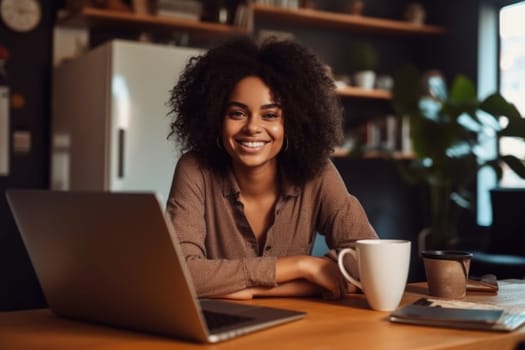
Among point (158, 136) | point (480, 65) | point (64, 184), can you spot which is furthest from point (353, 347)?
point (480, 65)

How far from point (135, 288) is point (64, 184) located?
107 inches

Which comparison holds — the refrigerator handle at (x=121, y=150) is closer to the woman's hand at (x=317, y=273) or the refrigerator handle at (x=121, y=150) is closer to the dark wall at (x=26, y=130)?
the dark wall at (x=26, y=130)

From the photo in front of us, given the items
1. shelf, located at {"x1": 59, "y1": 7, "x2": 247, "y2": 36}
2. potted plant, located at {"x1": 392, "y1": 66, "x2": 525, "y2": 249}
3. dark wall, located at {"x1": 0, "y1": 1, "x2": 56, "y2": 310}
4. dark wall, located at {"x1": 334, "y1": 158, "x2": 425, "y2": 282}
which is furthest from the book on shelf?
dark wall, located at {"x1": 334, "y1": 158, "x2": 425, "y2": 282}

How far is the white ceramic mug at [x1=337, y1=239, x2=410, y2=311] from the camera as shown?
1.12 m

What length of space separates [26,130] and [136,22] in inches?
32.5

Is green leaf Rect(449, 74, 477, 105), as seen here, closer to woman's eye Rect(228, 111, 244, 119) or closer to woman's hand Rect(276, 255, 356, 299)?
woman's eye Rect(228, 111, 244, 119)

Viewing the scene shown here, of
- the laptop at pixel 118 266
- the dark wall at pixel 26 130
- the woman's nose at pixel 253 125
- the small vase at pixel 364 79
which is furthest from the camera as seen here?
the small vase at pixel 364 79

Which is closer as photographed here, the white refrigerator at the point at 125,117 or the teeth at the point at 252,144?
the teeth at the point at 252,144

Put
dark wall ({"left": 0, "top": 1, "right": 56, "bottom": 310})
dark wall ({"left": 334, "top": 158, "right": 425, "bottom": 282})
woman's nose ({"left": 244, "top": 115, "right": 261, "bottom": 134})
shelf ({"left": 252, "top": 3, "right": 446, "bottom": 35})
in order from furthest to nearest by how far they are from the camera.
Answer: dark wall ({"left": 334, "top": 158, "right": 425, "bottom": 282}), shelf ({"left": 252, "top": 3, "right": 446, "bottom": 35}), dark wall ({"left": 0, "top": 1, "right": 56, "bottom": 310}), woman's nose ({"left": 244, "top": 115, "right": 261, "bottom": 134})

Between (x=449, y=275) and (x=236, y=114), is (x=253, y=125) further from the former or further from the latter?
(x=449, y=275)

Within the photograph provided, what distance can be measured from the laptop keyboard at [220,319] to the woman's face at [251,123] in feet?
1.95

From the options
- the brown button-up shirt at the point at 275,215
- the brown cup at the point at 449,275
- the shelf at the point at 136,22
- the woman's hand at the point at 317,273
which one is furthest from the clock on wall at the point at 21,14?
the brown cup at the point at 449,275

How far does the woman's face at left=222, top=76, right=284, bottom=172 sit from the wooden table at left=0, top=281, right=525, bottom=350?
1.75 ft

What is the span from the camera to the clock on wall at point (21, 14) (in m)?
3.54
